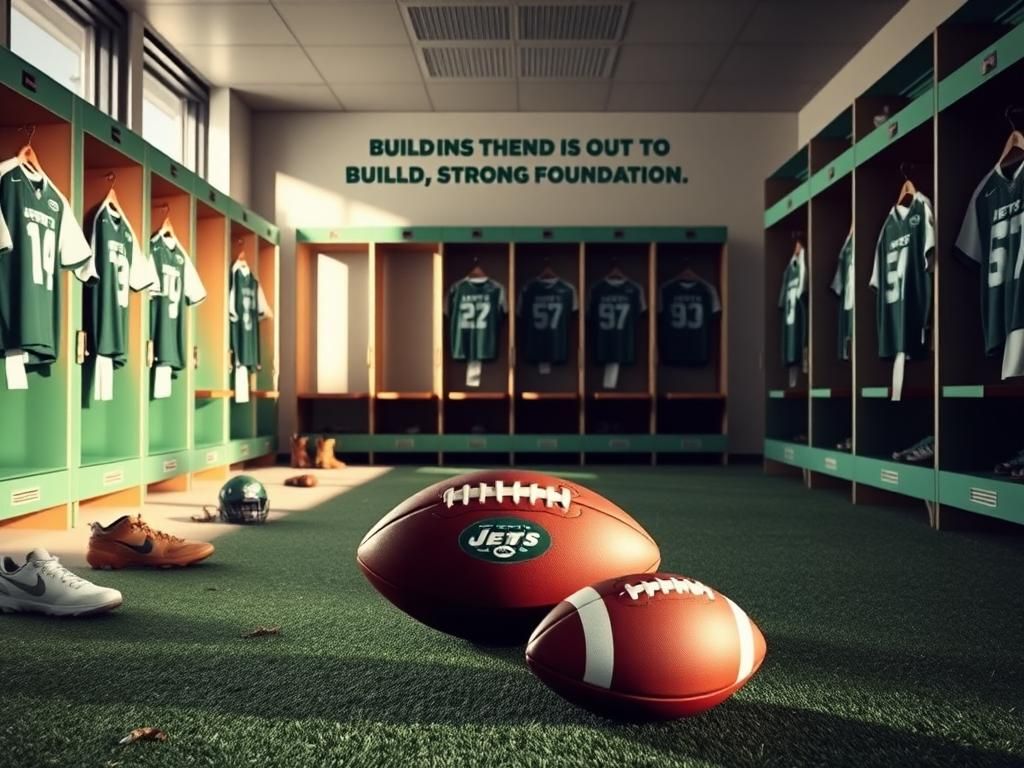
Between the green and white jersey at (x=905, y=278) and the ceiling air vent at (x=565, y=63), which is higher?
the ceiling air vent at (x=565, y=63)

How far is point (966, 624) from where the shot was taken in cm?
164

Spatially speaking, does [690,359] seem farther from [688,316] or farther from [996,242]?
[996,242]

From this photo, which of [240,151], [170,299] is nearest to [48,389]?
[170,299]

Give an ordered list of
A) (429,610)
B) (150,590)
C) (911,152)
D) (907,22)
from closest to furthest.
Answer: (429,610)
(150,590)
(911,152)
(907,22)

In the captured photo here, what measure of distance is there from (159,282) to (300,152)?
115 inches

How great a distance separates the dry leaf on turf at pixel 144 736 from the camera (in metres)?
1.02

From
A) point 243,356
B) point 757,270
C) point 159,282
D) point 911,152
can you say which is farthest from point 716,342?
point 159,282

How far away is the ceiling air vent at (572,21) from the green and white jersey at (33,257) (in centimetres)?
292

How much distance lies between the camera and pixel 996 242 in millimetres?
2854

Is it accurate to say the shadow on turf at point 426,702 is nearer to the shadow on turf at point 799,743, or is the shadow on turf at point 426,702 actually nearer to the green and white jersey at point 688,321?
the shadow on turf at point 799,743

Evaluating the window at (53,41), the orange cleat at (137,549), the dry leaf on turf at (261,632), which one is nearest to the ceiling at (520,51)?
the window at (53,41)

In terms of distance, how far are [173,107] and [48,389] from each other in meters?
3.46

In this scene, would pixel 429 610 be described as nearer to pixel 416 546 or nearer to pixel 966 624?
pixel 416 546

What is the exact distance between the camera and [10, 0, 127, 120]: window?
419cm
